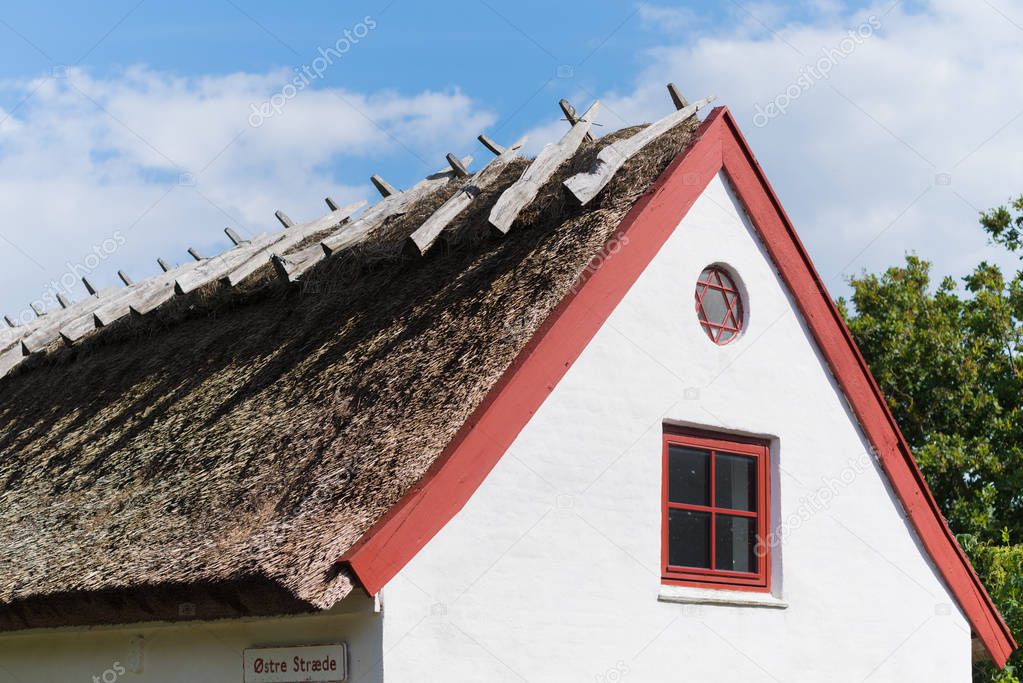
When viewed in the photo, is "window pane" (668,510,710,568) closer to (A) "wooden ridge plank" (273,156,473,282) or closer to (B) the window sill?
(B) the window sill

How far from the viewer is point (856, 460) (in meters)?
10.1

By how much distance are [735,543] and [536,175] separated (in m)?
3.33

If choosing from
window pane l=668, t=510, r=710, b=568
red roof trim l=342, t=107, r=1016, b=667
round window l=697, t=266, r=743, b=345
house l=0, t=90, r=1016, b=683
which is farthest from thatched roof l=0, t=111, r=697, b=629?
window pane l=668, t=510, r=710, b=568

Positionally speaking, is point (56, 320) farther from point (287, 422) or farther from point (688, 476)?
point (688, 476)

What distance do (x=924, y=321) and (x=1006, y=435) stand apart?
2.47 m

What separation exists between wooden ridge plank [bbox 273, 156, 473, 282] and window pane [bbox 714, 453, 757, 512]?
378 centimetres

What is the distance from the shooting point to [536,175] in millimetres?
9992

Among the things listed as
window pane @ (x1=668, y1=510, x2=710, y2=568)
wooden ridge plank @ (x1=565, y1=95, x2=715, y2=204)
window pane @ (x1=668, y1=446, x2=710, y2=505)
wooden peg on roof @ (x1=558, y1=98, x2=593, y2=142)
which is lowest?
window pane @ (x1=668, y1=510, x2=710, y2=568)

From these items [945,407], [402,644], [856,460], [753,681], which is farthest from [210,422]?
[945,407]

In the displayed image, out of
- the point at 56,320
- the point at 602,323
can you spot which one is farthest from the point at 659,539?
the point at 56,320

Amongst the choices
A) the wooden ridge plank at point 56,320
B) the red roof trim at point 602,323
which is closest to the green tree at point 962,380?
the red roof trim at point 602,323

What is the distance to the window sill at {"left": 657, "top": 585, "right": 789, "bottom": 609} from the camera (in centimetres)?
852

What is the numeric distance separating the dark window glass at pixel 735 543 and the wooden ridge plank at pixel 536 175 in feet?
9.16

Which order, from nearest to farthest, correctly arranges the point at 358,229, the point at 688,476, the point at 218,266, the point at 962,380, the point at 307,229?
the point at 688,476
the point at 358,229
the point at 218,266
the point at 307,229
the point at 962,380
